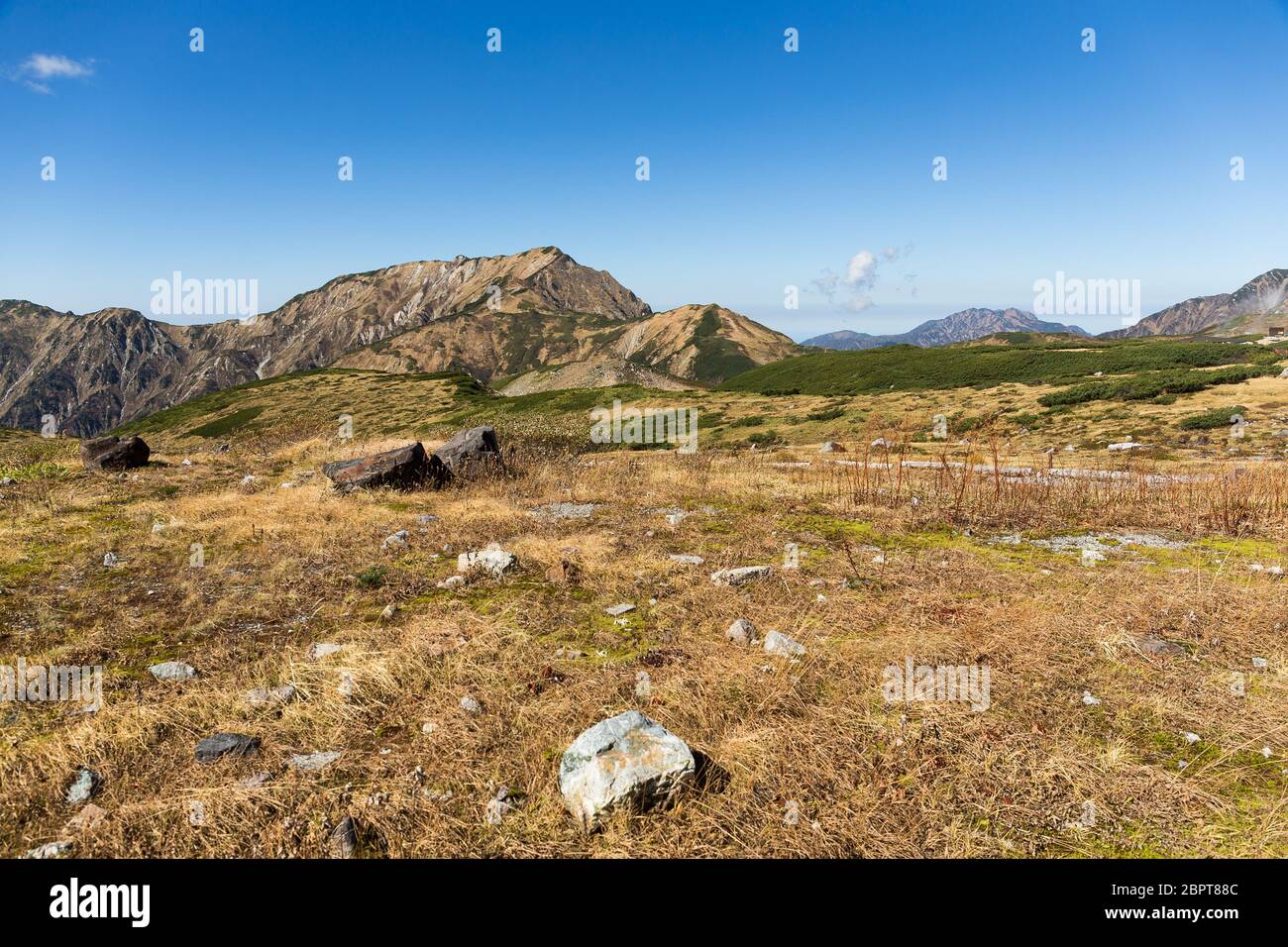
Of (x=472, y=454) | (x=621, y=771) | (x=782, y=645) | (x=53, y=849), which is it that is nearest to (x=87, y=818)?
(x=53, y=849)

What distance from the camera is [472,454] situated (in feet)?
55.1

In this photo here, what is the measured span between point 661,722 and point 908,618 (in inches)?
142

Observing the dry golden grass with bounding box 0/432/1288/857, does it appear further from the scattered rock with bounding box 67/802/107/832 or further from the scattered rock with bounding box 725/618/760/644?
the scattered rock with bounding box 725/618/760/644

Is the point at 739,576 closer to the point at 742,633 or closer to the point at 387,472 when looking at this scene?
the point at 742,633

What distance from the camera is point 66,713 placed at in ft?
16.6

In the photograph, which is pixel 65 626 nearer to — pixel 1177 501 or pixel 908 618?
pixel 908 618

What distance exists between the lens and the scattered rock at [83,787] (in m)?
4.01

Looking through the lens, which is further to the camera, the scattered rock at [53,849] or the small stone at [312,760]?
the small stone at [312,760]

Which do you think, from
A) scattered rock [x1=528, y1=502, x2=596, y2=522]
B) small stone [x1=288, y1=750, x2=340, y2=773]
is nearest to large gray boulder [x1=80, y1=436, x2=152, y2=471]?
scattered rock [x1=528, y1=502, x2=596, y2=522]

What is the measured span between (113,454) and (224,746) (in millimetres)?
19404

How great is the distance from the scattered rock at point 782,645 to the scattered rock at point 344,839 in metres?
3.93

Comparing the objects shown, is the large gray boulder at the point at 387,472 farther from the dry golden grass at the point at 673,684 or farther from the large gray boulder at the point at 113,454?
the large gray boulder at the point at 113,454

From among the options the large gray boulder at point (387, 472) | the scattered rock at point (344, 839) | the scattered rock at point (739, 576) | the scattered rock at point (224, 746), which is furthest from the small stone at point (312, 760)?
the large gray boulder at point (387, 472)

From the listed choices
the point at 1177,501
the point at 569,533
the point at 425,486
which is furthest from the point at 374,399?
the point at 1177,501
